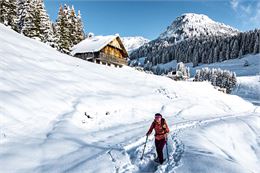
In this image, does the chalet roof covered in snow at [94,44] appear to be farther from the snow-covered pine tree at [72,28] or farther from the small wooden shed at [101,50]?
the snow-covered pine tree at [72,28]

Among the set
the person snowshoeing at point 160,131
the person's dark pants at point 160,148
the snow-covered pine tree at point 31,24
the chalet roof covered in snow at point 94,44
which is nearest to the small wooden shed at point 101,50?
the chalet roof covered in snow at point 94,44

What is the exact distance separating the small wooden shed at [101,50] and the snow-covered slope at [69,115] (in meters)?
20.3

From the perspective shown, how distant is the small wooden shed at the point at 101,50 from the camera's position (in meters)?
50.1

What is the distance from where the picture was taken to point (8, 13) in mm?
48750

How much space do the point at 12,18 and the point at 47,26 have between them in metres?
5.98

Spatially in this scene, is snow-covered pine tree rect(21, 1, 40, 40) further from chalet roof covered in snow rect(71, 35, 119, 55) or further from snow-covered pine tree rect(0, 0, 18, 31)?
chalet roof covered in snow rect(71, 35, 119, 55)

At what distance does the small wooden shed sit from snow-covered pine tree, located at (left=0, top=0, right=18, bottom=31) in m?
11.1

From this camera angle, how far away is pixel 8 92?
15.8m

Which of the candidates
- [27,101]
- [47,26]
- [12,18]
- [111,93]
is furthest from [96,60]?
[27,101]

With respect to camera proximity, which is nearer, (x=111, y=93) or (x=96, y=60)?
(x=111, y=93)

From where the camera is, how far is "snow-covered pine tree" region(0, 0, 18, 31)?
4750 cm

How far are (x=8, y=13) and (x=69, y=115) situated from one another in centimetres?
3857

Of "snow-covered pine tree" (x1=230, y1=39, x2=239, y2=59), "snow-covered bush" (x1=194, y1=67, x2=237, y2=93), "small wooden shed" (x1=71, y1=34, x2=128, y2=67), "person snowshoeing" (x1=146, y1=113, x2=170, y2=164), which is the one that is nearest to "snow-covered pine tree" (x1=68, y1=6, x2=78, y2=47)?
"small wooden shed" (x1=71, y1=34, x2=128, y2=67)

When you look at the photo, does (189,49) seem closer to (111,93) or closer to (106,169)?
(111,93)
